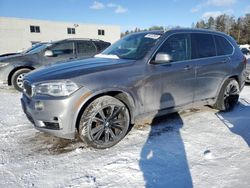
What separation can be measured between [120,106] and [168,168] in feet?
3.86

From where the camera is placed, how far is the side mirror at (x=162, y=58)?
3801 millimetres

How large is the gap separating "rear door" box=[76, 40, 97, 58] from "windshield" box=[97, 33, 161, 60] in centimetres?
399

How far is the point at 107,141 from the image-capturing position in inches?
145

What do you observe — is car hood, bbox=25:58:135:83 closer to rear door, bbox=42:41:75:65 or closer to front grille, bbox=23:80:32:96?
front grille, bbox=23:80:32:96

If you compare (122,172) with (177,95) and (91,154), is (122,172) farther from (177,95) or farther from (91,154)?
(177,95)

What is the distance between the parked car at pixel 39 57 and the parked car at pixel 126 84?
3866 millimetres

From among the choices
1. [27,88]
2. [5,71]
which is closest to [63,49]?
[5,71]

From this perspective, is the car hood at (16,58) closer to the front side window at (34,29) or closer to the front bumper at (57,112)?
the front bumper at (57,112)

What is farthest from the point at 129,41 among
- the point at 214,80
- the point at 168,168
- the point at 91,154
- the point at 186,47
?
the point at 168,168

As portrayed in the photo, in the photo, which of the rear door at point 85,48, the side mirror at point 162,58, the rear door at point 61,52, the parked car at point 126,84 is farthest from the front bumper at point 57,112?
the rear door at point 85,48

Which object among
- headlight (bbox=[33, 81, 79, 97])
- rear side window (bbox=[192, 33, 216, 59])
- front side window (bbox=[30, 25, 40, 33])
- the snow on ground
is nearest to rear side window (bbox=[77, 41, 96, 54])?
the snow on ground

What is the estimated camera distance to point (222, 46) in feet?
17.1

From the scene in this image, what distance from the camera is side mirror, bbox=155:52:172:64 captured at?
12.5ft

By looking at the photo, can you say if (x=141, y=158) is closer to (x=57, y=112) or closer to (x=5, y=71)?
(x=57, y=112)
